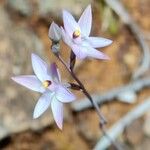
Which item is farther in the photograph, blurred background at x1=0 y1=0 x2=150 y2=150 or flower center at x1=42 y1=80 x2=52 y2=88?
blurred background at x1=0 y1=0 x2=150 y2=150

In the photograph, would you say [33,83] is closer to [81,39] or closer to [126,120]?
[81,39]

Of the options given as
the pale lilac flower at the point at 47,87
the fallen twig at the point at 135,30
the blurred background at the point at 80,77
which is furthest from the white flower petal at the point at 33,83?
the fallen twig at the point at 135,30

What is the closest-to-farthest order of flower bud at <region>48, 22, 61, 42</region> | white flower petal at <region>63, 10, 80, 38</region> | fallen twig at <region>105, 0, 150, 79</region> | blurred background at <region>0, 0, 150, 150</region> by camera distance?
flower bud at <region>48, 22, 61, 42</region> < white flower petal at <region>63, 10, 80, 38</region> < blurred background at <region>0, 0, 150, 150</region> < fallen twig at <region>105, 0, 150, 79</region>

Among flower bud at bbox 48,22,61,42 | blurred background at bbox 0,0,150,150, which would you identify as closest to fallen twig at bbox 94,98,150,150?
blurred background at bbox 0,0,150,150

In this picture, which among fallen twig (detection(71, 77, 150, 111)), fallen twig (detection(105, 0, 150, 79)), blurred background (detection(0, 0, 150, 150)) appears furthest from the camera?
fallen twig (detection(105, 0, 150, 79))

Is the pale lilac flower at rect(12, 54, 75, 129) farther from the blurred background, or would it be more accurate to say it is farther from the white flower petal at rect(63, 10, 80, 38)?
the blurred background

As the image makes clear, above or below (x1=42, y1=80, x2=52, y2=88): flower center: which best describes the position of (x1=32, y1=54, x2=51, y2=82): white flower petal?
above

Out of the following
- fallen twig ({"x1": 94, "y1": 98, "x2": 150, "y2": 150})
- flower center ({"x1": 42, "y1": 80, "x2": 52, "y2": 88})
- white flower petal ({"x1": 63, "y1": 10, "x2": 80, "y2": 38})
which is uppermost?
white flower petal ({"x1": 63, "y1": 10, "x2": 80, "y2": 38})
